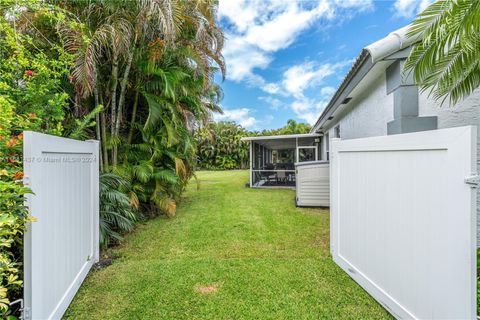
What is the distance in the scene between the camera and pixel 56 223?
2.23m

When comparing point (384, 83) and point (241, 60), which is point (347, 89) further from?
point (241, 60)

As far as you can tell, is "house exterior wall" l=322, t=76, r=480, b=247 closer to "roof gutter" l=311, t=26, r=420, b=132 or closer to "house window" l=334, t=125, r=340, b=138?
"roof gutter" l=311, t=26, r=420, b=132

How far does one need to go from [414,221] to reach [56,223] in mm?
3275

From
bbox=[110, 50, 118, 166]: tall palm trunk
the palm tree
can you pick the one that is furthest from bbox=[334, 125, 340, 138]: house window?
bbox=[110, 50, 118, 166]: tall palm trunk

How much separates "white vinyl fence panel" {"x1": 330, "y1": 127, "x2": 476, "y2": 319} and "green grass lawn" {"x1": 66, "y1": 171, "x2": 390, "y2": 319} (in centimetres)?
35

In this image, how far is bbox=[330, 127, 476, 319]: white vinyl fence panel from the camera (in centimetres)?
173

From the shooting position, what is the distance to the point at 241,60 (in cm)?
1470

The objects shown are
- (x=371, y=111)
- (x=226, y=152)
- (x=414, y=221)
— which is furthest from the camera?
(x=226, y=152)

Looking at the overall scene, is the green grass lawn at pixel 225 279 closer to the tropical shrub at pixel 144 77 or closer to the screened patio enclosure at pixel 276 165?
the tropical shrub at pixel 144 77

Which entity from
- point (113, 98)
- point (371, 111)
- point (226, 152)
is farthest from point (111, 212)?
point (226, 152)

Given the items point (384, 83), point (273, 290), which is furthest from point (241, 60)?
point (273, 290)

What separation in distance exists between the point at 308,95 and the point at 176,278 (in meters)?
23.0

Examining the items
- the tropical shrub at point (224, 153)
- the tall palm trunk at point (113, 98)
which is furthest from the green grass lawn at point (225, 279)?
the tropical shrub at point (224, 153)

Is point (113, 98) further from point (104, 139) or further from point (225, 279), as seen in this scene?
point (225, 279)
